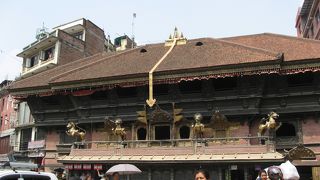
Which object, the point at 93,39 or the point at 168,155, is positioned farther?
the point at 93,39

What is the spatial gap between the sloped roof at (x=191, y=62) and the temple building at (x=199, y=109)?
0.20 feet

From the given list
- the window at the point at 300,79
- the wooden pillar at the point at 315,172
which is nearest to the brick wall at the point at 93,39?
the window at the point at 300,79

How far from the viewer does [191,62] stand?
24.1m

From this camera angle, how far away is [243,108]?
22906 mm

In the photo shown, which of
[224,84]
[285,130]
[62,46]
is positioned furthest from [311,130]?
[62,46]

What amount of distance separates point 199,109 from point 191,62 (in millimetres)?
2670

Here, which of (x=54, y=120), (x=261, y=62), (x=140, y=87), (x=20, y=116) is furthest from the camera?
(x=20, y=116)

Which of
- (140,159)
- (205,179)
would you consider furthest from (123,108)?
(205,179)

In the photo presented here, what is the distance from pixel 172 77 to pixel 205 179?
58.0 ft

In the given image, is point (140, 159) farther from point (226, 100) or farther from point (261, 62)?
point (261, 62)

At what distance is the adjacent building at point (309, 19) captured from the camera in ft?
128

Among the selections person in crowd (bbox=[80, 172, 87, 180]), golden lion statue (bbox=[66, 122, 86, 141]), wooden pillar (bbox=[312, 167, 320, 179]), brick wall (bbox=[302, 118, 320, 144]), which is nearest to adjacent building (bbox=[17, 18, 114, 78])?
golden lion statue (bbox=[66, 122, 86, 141])

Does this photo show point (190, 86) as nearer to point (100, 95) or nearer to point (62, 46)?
point (100, 95)

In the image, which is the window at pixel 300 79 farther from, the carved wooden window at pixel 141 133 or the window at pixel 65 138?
the window at pixel 65 138
